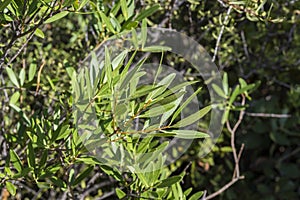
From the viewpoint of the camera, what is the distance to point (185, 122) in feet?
2.85

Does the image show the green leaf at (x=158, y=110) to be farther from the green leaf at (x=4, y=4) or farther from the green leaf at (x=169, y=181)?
the green leaf at (x=4, y=4)

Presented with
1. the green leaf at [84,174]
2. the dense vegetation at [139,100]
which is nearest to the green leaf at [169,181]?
the dense vegetation at [139,100]

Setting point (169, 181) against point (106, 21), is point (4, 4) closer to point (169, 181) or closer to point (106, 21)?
point (106, 21)

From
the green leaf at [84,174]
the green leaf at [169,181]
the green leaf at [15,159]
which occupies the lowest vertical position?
the green leaf at [169,181]

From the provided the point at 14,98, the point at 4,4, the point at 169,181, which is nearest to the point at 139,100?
the point at 14,98

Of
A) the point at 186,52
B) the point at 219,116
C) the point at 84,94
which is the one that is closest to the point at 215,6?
the point at 186,52

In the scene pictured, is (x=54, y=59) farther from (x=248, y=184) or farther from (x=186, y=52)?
(x=248, y=184)

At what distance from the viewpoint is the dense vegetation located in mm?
943

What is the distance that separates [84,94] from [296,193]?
191 centimetres

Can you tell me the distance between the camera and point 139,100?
1389mm

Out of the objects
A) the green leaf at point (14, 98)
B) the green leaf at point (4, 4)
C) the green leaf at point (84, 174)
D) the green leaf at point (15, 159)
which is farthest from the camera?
the green leaf at point (14, 98)

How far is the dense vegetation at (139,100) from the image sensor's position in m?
0.94

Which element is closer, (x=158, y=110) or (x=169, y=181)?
(x=158, y=110)

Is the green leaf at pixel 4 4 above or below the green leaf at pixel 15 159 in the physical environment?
above
